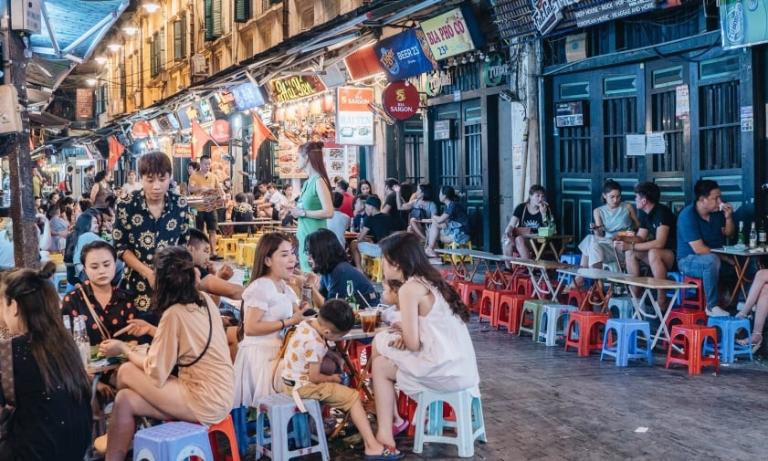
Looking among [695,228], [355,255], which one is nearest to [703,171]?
[695,228]

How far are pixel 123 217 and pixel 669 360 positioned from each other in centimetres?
545

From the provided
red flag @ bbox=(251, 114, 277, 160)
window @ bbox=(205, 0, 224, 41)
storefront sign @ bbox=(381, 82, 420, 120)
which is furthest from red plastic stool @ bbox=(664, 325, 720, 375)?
window @ bbox=(205, 0, 224, 41)

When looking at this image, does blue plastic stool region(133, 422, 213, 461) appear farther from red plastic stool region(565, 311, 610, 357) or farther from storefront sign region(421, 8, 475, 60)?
storefront sign region(421, 8, 475, 60)

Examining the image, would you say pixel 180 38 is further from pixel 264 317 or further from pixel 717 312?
pixel 264 317

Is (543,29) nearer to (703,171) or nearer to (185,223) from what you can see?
(703,171)

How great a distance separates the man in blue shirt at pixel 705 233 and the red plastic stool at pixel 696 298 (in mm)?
47

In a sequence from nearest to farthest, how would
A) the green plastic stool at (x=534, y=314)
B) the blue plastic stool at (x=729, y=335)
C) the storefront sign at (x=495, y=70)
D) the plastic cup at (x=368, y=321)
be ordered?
the plastic cup at (x=368, y=321)
the blue plastic stool at (x=729, y=335)
the green plastic stool at (x=534, y=314)
the storefront sign at (x=495, y=70)

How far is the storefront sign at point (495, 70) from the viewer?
14797 mm

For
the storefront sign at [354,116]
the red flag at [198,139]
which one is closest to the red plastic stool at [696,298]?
the storefront sign at [354,116]

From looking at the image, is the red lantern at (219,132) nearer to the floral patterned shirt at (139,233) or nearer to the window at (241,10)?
the window at (241,10)

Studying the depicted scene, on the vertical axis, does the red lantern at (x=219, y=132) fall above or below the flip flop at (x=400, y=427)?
above

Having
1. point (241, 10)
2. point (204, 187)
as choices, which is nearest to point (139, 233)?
point (204, 187)

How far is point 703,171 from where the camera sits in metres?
11.0

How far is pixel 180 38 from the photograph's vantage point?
115ft
